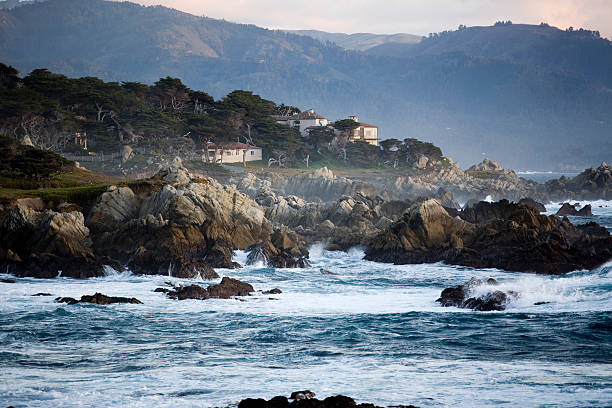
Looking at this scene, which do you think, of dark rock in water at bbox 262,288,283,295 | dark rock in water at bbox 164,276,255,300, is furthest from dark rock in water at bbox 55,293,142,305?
dark rock in water at bbox 262,288,283,295

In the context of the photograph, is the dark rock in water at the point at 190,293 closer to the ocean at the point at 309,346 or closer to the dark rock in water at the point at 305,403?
the ocean at the point at 309,346

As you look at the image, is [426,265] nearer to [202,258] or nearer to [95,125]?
[202,258]

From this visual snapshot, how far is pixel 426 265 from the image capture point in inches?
1547

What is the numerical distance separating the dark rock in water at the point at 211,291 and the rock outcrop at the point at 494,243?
1278 cm

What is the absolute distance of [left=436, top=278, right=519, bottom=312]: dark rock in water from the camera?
27062 mm

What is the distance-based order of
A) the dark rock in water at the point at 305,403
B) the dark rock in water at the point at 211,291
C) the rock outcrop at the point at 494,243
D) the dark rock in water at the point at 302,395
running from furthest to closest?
the rock outcrop at the point at 494,243
the dark rock in water at the point at 211,291
the dark rock in water at the point at 302,395
the dark rock in water at the point at 305,403

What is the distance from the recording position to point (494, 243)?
39.5 m

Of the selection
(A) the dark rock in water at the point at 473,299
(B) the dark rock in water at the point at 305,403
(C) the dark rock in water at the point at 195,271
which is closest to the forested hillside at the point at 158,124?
(C) the dark rock in water at the point at 195,271

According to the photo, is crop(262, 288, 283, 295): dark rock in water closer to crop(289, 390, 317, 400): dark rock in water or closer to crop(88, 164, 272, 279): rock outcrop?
crop(88, 164, 272, 279): rock outcrop

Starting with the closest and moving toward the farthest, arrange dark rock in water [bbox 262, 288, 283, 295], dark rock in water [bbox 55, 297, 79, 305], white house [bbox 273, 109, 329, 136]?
dark rock in water [bbox 55, 297, 79, 305], dark rock in water [bbox 262, 288, 283, 295], white house [bbox 273, 109, 329, 136]

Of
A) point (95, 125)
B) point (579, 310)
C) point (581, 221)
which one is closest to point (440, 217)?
point (579, 310)

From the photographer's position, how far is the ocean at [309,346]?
1697cm

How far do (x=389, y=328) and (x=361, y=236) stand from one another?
22.4 meters

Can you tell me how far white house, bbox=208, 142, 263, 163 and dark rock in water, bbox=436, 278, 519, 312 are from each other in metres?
64.2
